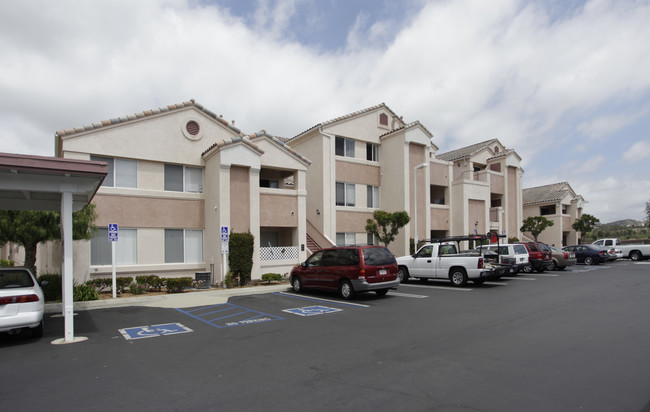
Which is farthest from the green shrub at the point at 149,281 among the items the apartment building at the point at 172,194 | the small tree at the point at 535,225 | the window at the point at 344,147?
the small tree at the point at 535,225

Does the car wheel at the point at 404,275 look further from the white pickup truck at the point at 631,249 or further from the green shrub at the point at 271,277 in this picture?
the white pickup truck at the point at 631,249

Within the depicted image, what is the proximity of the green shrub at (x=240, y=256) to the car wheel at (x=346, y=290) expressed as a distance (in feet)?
17.4

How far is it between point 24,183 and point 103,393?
19.0 ft

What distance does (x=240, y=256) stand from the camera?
17.9 metres

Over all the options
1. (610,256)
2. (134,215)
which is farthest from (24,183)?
(610,256)

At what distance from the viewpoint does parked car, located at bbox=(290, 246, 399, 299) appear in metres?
13.8

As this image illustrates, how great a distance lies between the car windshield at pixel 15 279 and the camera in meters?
8.82

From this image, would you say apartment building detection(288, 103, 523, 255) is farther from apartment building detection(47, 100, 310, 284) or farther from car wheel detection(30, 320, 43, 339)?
car wheel detection(30, 320, 43, 339)

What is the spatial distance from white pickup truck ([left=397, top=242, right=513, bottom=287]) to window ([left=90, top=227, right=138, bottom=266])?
11095 mm

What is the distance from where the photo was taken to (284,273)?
20438 mm

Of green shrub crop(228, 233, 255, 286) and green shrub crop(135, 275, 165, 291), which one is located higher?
green shrub crop(228, 233, 255, 286)

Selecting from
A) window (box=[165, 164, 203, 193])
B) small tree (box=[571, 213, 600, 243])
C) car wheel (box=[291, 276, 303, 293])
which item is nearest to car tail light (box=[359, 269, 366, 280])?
car wheel (box=[291, 276, 303, 293])

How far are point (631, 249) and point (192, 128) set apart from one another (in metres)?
33.2

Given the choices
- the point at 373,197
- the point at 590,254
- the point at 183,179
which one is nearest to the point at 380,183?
the point at 373,197
